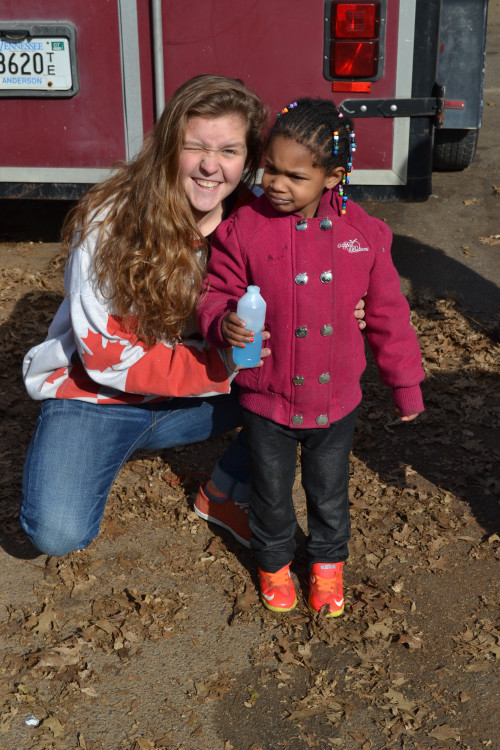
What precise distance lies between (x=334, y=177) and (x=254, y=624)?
1.63m

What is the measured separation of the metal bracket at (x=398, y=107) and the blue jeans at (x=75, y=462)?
7.20ft

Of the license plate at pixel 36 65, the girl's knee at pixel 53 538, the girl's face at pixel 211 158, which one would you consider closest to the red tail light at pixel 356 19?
the license plate at pixel 36 65

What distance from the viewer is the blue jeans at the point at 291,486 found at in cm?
285

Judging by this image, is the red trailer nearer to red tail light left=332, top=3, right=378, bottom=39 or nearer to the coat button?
red tail light left=332, top=3, right=378, bottom=39

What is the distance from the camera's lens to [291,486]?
9.77ft

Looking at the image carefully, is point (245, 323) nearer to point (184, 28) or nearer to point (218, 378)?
point (218, 378)

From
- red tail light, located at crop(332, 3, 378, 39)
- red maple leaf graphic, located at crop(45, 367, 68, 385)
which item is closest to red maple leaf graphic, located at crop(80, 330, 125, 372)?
red maple leaf graphic, located at crop(45, 367, 68, 385)

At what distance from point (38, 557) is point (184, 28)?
2.88 m

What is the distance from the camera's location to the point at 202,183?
114 inches

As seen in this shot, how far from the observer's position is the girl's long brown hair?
2.81m

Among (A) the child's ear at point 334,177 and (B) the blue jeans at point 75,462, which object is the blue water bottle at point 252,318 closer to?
(A) the child's ear at point 334,177

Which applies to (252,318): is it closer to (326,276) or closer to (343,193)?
(326,276)

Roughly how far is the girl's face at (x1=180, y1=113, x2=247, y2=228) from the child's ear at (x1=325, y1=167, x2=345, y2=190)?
432 millimetres

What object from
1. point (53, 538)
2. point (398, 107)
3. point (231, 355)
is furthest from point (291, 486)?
point (398, 107)
